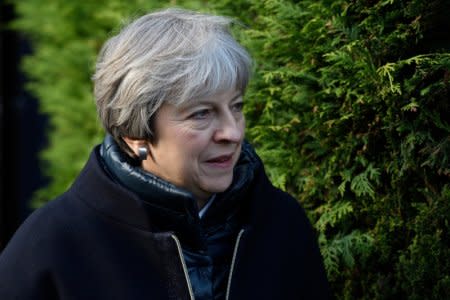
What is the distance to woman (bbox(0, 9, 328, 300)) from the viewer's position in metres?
2.50

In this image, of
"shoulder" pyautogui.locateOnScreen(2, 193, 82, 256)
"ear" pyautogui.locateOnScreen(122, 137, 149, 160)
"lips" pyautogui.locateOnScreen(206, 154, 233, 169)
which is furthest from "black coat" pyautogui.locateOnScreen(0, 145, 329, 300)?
"lips" pyautogui.locateOnScreen(206, 154, 233, 169)

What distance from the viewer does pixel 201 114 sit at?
8.49 feet

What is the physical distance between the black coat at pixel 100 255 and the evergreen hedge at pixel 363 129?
56 cm

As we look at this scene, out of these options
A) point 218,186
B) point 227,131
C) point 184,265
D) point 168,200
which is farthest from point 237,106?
point 184,265

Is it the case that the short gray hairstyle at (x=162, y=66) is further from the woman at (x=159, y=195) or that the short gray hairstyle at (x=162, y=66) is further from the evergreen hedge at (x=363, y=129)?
the evergreen hedge at (x=363, y=129)

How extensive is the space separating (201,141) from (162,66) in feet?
0.94

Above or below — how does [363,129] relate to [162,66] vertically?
below

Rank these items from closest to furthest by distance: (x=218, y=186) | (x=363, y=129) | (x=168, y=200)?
(x=168, y=200)
(x=218, y=186)
(x=363, y=129)

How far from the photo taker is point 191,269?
2.59m

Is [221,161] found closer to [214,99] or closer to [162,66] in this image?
[214,99]

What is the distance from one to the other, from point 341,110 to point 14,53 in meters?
6.84

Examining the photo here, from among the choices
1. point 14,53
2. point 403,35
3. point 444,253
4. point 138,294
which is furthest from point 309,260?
point 14,53

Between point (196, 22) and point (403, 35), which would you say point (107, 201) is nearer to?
point (196, 22)

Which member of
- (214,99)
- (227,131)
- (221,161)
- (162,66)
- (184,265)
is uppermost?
(162,66)
